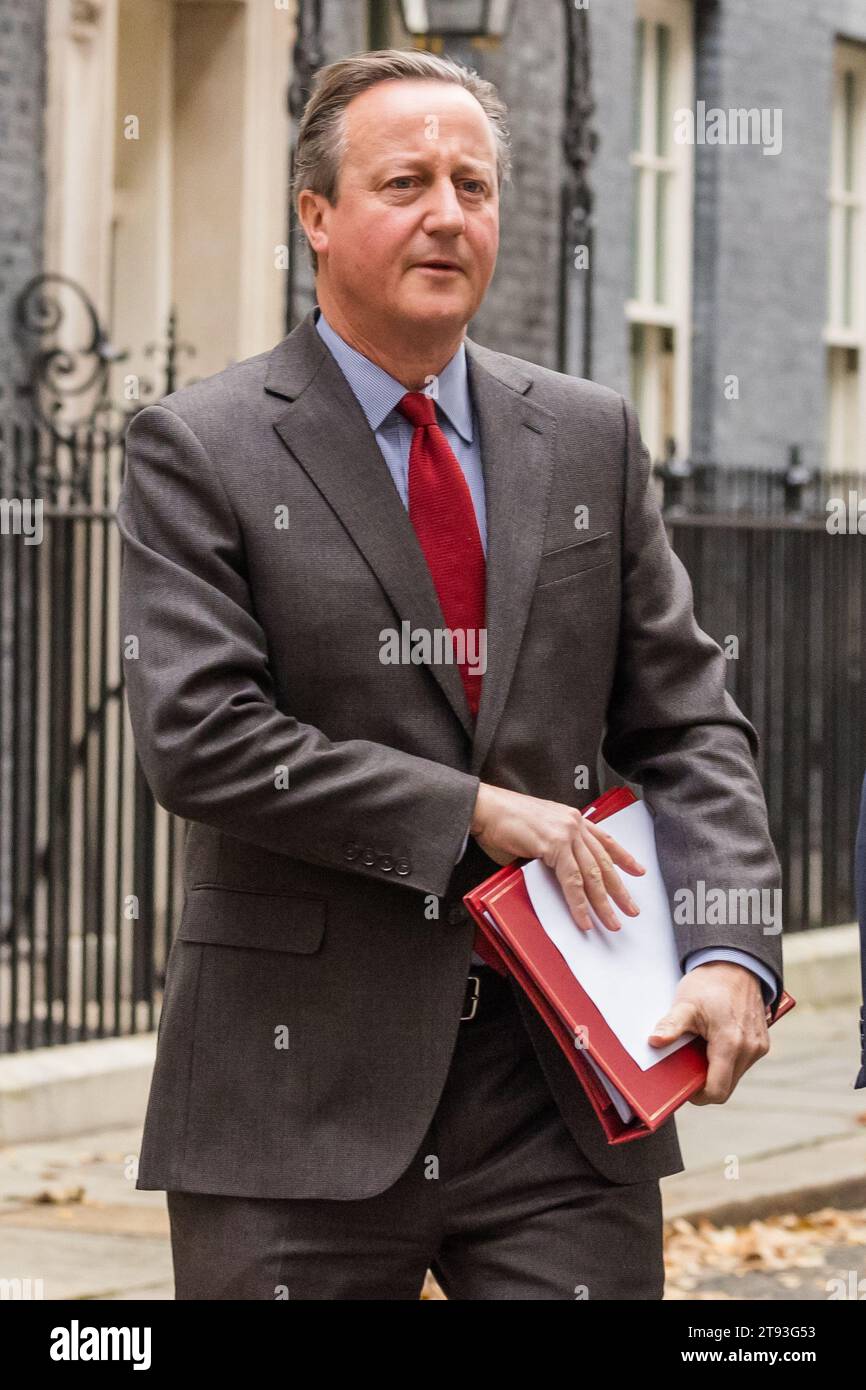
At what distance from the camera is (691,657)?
3.23 metres

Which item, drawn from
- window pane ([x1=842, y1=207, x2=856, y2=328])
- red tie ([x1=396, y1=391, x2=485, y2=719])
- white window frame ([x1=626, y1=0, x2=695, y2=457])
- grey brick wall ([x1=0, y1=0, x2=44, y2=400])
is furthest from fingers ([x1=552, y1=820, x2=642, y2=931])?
window pane ([x1=842, y1=207, x2=856, y2=328])

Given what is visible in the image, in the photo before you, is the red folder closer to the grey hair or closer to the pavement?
the grey hair

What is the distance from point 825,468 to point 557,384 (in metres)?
12.3

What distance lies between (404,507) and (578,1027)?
65cm

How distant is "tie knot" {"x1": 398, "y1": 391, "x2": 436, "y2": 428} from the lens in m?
3.18

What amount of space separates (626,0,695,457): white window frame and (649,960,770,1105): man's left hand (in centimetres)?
1090

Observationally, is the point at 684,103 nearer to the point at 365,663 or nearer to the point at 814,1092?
the point at 814,1092

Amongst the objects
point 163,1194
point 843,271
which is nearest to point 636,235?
point 843,271

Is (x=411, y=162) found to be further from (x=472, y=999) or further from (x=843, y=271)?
(x=843, y=271)

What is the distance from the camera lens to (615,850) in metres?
3.06

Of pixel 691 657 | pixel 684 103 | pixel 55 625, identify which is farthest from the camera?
pixel 684 103

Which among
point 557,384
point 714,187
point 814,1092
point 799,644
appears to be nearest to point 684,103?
point 714,187

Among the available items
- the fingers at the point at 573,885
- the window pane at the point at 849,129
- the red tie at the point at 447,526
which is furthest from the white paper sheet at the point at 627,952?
the window pane at the point at 849,129
